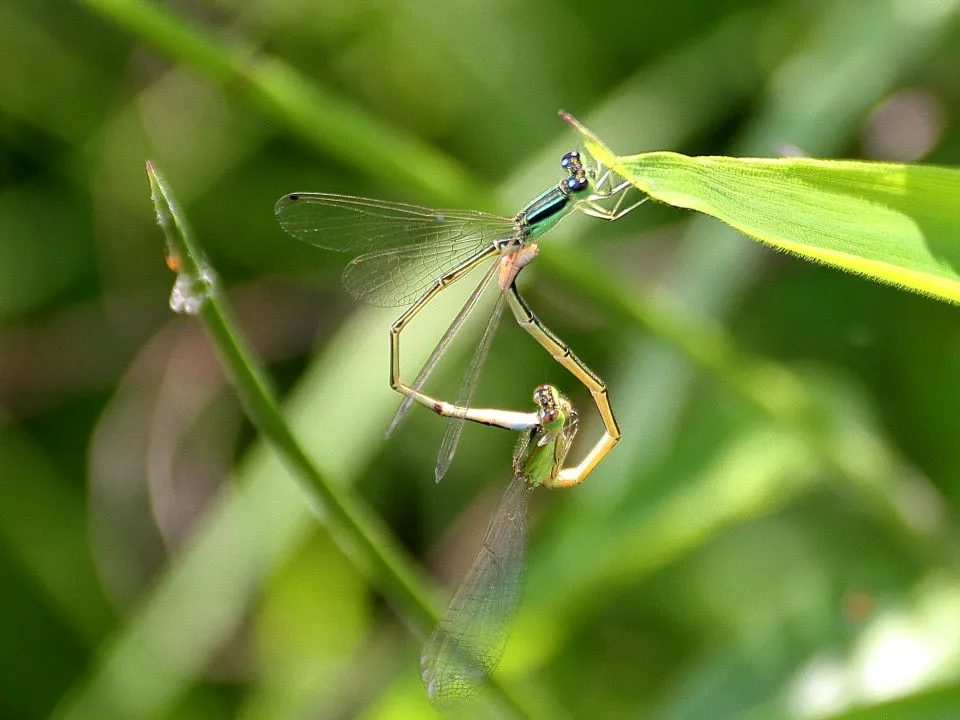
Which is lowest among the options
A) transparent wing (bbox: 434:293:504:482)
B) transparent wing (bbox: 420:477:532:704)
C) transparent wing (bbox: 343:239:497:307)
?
transparent wing (bbox: 420:477:532:704)

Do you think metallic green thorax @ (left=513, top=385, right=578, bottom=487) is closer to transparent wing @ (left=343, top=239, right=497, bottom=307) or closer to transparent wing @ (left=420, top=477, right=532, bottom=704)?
transparent wing @ (left=420, top=477, right=532, bottom=704)

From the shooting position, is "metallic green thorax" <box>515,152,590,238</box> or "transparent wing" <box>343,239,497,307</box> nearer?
"metallic green thorax" <box>515,152,590,238</box>

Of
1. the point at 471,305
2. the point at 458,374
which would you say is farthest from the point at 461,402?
the point at 458,374

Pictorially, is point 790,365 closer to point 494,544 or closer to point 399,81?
point 494,544

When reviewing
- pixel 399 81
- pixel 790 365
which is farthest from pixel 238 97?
pixel 790 365

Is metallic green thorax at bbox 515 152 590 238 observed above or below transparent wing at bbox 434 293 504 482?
above

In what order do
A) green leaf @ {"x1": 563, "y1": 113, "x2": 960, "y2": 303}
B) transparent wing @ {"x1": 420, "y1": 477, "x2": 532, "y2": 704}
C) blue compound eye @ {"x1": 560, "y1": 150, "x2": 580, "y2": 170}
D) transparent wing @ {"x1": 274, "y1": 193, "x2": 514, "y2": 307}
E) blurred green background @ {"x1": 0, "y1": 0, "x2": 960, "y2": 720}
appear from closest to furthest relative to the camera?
green leaf @ {"x1": 563, "y1": 113, "x2": 960, "y2": 303} < transparent wing @ {"x1": 420, "y1": 477, "x2": 532, "y2": 704} < blue compound eye @ {"x1": 560, "y1": 150, "x2": 580, "y2": 170} < transparent wing @ {"x1": 274, "y1": 193, "x2": 514, "y2": 307} < blurred green background @ {"x1": 0, "y1": 0, "x2": 960, "y2": 720}

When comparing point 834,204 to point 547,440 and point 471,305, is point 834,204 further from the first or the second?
point 471,305

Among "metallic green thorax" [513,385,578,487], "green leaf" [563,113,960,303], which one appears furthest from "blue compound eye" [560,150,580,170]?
"green leaf" [563,113,960,303]

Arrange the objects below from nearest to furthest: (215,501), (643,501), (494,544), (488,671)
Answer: (488,671) < (494,544) < (643,501) < (215,501)
